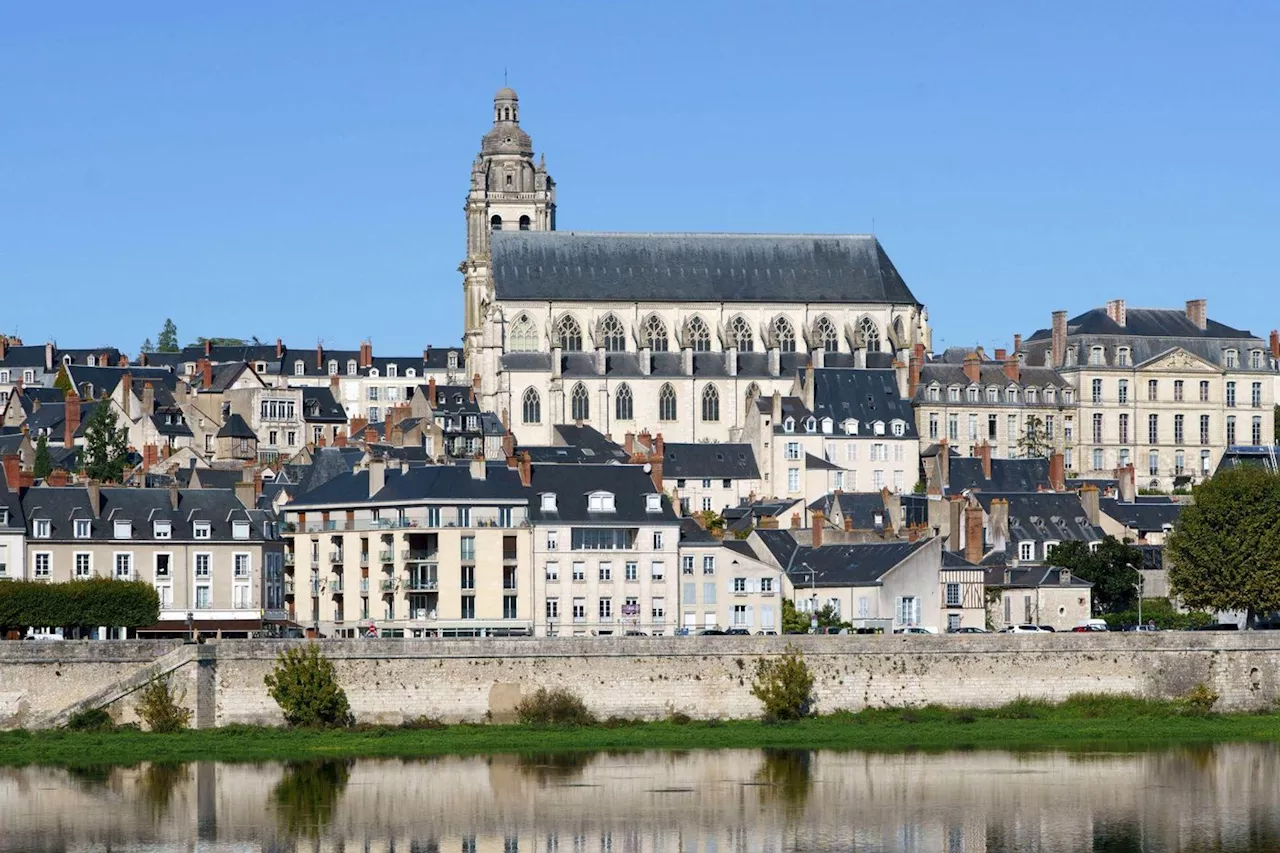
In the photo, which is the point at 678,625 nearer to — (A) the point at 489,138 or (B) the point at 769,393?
(B) the point at 769,393

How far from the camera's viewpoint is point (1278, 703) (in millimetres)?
60469

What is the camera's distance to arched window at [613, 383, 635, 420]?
11019 cm

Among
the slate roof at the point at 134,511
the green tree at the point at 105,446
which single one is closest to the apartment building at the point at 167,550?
the slate roof at the point at 134,511

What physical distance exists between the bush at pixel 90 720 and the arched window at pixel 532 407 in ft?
177

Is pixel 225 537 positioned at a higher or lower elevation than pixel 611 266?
lower

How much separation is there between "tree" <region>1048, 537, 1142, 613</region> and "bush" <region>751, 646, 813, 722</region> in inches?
691

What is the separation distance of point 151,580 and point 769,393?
46737 millimetres

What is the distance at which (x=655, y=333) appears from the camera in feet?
378

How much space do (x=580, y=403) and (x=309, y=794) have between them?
59.5m

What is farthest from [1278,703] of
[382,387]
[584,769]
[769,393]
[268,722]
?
[382,387]

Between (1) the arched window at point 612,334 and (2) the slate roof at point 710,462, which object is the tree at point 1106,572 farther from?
(1) the arched window at point 612,334

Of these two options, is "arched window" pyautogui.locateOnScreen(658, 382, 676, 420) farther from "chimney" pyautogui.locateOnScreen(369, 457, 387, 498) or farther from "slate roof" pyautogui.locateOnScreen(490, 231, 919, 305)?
"chimney" pyautogui.locateOnScreen(369, 457, 387, 498)

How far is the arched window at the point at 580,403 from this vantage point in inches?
4306

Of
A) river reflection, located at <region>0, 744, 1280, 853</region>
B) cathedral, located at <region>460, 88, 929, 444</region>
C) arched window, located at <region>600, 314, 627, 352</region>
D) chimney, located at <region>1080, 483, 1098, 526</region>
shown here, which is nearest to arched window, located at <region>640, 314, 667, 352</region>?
cathedral, located at <region>460, 88, 929, 444</region>
